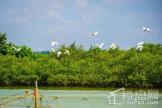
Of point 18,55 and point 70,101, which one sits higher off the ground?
point 18,55

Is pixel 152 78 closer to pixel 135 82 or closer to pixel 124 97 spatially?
pixel 135 82

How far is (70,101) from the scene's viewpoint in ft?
52.7

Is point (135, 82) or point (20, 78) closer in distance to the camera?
point (135, 82)

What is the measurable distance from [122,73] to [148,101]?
980 cm

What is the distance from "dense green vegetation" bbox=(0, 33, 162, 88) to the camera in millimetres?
23719

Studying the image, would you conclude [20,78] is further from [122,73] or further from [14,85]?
[122,73]

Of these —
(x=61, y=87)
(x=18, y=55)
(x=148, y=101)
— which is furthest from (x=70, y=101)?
(x=18, y=55)

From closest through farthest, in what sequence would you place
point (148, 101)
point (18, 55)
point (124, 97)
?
point (148, 101) < point (124, 97) < point (18, 55)

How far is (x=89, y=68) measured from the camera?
2527 centimetres

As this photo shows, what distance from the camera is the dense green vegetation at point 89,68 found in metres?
23.7

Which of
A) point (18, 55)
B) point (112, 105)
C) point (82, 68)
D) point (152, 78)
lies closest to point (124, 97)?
point (112, 105)

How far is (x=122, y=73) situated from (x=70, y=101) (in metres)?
8.54

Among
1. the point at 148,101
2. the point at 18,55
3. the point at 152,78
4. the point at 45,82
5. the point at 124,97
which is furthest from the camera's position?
the point at 18,55

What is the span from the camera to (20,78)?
25422mm
